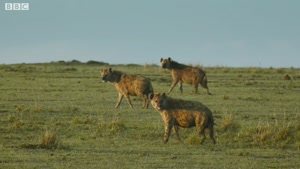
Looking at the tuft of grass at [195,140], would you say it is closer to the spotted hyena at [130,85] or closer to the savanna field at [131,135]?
the savanna field at [131,135]

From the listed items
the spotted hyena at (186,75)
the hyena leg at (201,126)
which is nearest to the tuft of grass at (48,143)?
the hyena leg at (201,126)

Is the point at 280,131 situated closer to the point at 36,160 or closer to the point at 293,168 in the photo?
the point at 293,168

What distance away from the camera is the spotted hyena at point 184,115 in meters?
12.7

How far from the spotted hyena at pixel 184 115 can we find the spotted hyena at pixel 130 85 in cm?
590

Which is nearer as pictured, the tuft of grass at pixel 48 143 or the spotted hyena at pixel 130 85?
the tuft of grass at pixel 48 143

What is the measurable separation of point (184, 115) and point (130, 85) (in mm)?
7075

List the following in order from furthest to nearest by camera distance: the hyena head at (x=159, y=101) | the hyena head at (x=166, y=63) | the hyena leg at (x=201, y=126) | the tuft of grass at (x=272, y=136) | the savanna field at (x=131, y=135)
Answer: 1. the hyena head at (x=166, y=63)
2. the hyena head at (x=159, y=101)
3. the tuft of grass at (x=272, y=136)
4. the hyena leg at (x=201, y=126)
5. the savanna field at (x=131, y=135)

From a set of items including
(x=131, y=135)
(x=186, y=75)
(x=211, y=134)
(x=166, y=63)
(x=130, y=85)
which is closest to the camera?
(x=211, y=134)

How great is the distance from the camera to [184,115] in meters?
12.9

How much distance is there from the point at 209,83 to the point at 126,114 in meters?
13.6

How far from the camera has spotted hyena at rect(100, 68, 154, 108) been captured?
19.5m

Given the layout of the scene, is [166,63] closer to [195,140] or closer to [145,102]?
[145,102]

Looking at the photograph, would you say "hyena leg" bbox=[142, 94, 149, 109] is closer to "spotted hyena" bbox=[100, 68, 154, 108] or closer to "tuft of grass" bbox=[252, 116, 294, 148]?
"spotted hyena" bbox=[100, 68, 154, 108]

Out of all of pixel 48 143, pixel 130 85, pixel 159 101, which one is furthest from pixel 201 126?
pixel 130 85
